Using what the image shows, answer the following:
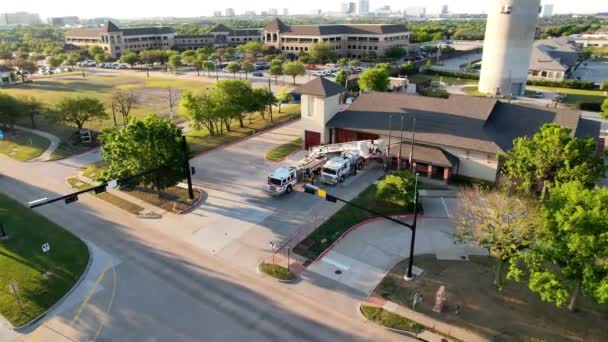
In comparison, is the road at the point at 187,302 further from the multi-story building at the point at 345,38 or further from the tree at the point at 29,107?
the multi-story building at the point at 345,38

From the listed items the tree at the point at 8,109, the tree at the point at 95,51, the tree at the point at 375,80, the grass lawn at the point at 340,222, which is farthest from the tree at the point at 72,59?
the grass lawn at the point at 340,222

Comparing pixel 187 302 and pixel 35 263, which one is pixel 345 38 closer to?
pixel 35 263

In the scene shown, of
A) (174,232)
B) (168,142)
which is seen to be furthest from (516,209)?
(168,142)

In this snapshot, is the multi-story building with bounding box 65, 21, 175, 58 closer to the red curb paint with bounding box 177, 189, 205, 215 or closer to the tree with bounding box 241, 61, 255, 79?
the tree with bounding box 241, 61, 255, 79

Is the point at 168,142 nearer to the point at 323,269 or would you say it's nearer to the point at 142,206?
the point at 142,206

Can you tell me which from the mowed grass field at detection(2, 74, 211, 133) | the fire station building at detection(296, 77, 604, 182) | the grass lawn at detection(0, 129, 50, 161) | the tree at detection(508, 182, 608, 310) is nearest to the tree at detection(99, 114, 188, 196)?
the fire station building at detection(296, 77, 604, 182)

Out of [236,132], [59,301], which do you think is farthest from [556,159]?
[236,132]

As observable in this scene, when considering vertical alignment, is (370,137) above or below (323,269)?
above
